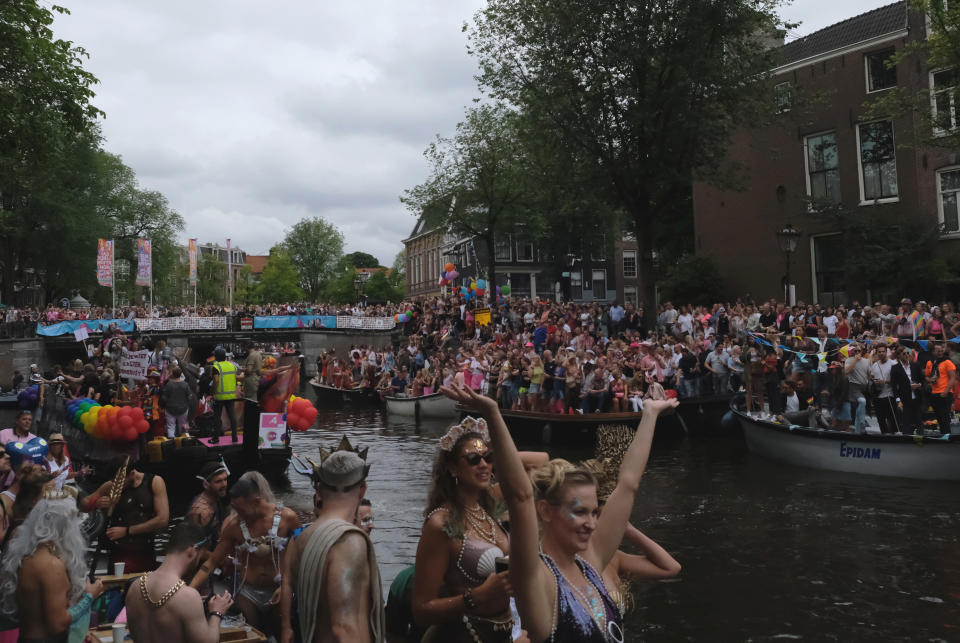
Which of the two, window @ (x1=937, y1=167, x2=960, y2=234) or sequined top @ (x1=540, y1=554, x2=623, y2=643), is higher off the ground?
window @ (x1=937, y1=167, x2=960, y2=234)

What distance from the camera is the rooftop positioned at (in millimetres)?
25109

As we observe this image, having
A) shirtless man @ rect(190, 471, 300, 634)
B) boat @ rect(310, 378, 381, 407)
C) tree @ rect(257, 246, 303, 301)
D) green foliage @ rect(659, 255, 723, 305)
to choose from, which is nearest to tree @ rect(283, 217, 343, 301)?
tree @ rect(257, 246, 303, 301)

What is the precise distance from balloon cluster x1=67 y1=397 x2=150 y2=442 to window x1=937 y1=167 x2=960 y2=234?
2280cm

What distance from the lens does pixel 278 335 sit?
1891 inches

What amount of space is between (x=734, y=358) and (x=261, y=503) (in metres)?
15.1

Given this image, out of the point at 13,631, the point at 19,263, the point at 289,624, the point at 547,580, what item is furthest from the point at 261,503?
the point at 19,263

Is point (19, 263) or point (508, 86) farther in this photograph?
point (19, 263)

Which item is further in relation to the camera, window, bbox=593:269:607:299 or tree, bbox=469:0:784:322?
window, bbox=593:269:607:299

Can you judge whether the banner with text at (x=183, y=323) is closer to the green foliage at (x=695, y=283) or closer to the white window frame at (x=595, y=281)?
the white window frame at (x=595, y=281)

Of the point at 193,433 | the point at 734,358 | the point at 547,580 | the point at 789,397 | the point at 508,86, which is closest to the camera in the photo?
the point at 547,580

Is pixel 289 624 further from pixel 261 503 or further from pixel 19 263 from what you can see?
pixel 19 263

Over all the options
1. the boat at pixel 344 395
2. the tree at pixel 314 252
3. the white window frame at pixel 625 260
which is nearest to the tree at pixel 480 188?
the boat at pixel 344 395

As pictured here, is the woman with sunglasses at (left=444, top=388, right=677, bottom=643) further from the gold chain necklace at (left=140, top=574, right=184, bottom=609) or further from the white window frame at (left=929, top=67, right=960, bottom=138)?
the white window frame at (left=929, top=67, right=960, bottom=138)

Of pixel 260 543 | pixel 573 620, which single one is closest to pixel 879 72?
pixel 260 543
